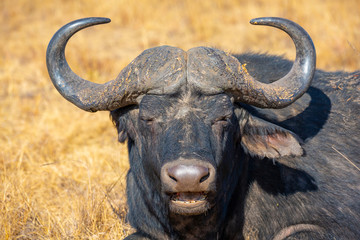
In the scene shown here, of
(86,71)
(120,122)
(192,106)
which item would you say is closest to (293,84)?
(192,106)

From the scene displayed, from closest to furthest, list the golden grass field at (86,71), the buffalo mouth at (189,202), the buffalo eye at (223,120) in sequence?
the buffalo mouth at (189,202) < the buffalo eye at (223,120) < the golden grass field at (86,71)

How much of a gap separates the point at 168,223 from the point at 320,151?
4.78 ft

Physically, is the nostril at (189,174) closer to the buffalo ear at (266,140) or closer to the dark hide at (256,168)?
the dark hide at (256,168)

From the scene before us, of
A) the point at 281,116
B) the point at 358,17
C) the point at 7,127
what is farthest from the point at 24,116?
the point at 358,17

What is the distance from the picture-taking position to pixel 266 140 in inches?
158

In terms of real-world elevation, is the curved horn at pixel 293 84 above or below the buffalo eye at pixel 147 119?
above

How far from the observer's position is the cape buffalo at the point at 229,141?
353cm

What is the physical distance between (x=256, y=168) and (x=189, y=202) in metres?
1.11

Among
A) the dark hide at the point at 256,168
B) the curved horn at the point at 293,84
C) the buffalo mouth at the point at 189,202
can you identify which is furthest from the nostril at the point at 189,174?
the curved horn at the point at 293,84

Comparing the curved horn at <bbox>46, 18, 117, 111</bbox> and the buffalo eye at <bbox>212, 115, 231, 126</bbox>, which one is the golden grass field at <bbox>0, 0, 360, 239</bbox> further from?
the buffalo eye at <bbox>212, 115, 231, 126</bbox>

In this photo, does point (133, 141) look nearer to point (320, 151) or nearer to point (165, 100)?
point (165, 100)

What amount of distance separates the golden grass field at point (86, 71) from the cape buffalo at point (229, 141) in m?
0.77

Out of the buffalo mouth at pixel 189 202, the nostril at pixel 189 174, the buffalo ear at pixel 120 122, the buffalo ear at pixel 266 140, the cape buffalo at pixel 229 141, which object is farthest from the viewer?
the buffalo ear at pixel 120 122

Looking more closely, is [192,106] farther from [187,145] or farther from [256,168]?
[256,168]
